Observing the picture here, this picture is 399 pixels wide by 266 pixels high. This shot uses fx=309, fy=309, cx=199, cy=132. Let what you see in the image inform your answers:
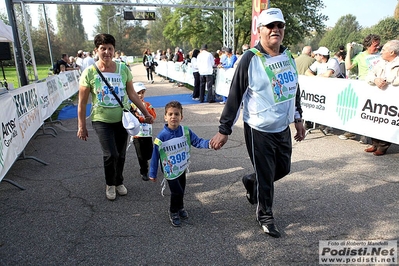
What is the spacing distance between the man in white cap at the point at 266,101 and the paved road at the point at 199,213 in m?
0.40

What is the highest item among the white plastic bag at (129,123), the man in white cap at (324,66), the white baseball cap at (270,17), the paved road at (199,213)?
the white baseball cap at (270,17)

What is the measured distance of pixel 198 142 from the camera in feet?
10.5

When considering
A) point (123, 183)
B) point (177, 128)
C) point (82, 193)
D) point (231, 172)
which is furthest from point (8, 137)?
point (231, 172)

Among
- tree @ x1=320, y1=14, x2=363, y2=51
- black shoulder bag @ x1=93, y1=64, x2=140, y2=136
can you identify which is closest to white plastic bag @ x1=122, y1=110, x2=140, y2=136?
black shoulder bag @ x1=93, y1=64, x2=140, y2=136

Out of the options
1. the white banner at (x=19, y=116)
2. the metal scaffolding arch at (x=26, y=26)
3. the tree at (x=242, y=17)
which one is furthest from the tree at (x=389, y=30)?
the white banner at (x=19, y=116)

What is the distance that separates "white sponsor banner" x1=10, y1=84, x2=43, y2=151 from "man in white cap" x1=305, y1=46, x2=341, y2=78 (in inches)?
232

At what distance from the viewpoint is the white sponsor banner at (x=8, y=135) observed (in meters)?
4.00

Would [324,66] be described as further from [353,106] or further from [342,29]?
[342,29]

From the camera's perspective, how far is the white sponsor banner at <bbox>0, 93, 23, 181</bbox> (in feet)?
13.1

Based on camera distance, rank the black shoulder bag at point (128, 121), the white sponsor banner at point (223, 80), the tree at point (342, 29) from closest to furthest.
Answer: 1. the black shoulder bag at point (128, 121)
2. the white sponsor banner at point (223, 80)
3. the tree at point (342, 29)

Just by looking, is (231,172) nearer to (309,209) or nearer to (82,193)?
(309,209)

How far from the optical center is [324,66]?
703cm

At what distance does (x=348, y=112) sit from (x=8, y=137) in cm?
564

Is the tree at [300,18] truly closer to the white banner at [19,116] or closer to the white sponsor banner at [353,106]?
the white sponsor banner at [353,106]
